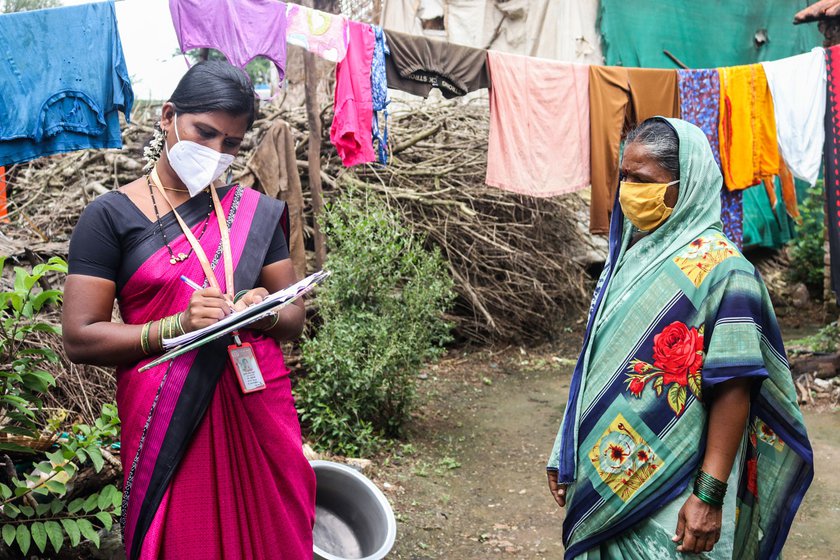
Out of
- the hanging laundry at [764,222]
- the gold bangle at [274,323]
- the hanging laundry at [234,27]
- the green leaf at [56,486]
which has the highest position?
the hanging laundry at [234,27]

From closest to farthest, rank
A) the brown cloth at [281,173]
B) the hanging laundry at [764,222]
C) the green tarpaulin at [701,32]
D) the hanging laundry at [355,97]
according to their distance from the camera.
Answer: the hanging laundry at [355,97], the brown cloth at [281,173], the green tarpaulin at [701,32], the hanging laundry at [764,222]

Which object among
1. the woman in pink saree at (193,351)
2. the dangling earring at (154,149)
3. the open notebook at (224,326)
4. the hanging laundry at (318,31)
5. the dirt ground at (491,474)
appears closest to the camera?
the open notebook at (224,326)

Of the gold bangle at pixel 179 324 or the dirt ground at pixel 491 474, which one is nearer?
the gold bangle at pixel 179 324

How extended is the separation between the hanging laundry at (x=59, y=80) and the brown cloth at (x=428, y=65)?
181cm

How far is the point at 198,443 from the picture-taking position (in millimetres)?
1812

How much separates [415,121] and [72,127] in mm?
4349

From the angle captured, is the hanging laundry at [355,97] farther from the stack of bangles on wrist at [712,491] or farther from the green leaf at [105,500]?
the stack of bangles on wrist at [712,491]

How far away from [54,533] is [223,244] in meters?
1.32

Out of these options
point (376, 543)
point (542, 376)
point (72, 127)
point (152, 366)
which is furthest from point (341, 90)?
point (542, 376)

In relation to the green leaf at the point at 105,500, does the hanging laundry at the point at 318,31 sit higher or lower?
higher

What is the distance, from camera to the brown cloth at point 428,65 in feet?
16.1

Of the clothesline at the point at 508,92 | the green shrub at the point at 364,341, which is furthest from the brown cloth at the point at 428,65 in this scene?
the green shrub at the point at 364,341

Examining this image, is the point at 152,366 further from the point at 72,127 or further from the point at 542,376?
the point at 542,376

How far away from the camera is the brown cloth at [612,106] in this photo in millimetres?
5547
